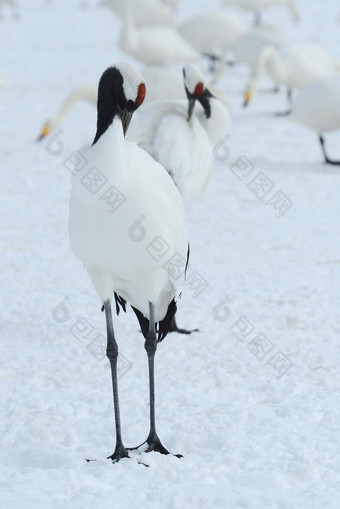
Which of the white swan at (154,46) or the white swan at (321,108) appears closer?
the white swan at (321,108)

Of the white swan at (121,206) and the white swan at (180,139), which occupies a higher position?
the white swan at (121,206)

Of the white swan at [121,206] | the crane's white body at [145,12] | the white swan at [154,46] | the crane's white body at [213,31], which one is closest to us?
the white swan at [121,206]

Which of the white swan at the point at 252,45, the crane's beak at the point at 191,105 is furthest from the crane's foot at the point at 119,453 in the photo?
the white swan at the point at 252,45

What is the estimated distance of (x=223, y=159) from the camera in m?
9.16

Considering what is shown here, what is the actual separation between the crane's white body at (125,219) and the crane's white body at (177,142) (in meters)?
1.52

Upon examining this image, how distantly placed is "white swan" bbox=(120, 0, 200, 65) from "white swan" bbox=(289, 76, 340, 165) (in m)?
3.06

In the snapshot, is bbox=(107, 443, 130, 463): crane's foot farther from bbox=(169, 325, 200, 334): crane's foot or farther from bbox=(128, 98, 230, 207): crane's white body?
bbox=(128, 98, 230, 207): crane's white body

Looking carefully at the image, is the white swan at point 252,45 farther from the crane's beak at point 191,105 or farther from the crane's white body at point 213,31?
the crane's beak at point 191,105

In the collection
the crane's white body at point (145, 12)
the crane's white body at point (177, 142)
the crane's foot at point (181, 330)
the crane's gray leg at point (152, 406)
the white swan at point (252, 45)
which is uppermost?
the crane's white body at point (177, 142)

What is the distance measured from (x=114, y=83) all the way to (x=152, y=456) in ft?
4.61

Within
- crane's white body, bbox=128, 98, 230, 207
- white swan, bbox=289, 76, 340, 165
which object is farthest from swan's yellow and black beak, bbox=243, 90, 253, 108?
crane's white body, bbox=128, 98, 230, 207

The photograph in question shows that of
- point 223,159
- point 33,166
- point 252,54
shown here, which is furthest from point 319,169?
point 252,54

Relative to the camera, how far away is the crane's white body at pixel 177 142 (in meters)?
5.34

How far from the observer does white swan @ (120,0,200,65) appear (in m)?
11.5
